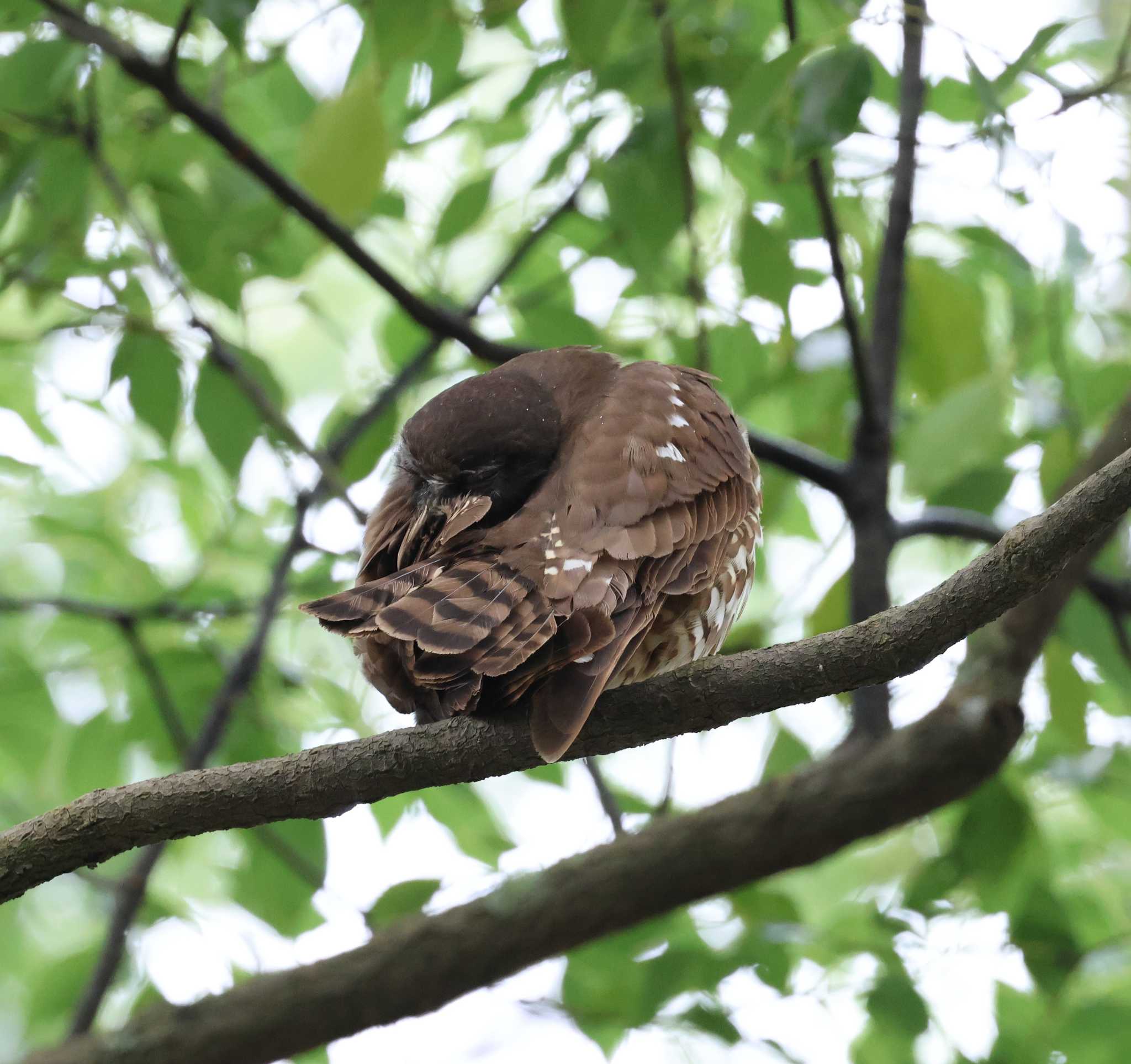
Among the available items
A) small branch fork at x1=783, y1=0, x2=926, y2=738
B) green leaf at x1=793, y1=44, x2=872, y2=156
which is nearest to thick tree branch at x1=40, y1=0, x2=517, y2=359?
small branch fork at x1=783, y1=0, x2=926, y2=738

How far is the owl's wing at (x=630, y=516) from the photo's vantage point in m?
2.28

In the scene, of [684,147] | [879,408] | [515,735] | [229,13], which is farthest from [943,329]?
[515,735]

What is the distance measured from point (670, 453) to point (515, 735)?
854mm

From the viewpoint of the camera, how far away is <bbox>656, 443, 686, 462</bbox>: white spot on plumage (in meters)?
2.87

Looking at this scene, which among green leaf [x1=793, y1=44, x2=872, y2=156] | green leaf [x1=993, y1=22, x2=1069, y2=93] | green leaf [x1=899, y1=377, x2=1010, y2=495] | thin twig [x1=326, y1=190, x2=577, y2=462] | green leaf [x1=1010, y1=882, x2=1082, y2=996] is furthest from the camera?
thin twig [x1=326, y1=190, x2=577, y2=462]

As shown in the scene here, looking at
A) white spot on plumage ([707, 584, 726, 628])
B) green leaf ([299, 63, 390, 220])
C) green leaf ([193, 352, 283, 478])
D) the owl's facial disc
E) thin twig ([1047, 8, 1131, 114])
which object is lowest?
white spot on plumage ([707, 584, 726, 628])

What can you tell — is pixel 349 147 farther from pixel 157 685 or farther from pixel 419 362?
pixel 157 685

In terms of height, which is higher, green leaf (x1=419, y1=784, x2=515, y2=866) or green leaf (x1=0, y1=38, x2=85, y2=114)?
green leaf (x1=0, y1=38, x2=85, y2=114)

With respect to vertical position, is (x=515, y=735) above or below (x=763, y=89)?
below

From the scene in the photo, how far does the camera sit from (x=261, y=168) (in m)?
3.65

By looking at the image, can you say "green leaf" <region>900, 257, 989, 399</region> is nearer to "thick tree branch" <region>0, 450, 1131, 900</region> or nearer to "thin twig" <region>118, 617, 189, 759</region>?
"thick tree branch" <region>0, 450, 1131, 900</region>

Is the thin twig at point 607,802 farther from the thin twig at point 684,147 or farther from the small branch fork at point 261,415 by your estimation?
the thin twig at point 684,147

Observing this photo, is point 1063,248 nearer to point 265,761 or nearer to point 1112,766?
point 1112,766

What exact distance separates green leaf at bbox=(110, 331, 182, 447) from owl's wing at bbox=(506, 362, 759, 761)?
1.36m
